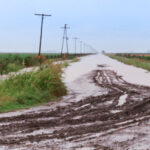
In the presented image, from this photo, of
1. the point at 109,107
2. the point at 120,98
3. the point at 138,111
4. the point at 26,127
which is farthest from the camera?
the point at 120,98

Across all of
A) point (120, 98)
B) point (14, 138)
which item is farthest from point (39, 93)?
point (14, 138)

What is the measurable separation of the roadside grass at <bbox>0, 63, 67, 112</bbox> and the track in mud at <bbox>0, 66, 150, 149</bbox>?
62.4 inches

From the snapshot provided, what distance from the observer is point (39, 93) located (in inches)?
575

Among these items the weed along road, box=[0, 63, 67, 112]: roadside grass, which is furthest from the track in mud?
box=[0, 63, 67, 112]: roadside grass

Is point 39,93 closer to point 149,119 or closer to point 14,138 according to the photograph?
point 149,119

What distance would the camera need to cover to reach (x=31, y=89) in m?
14.9

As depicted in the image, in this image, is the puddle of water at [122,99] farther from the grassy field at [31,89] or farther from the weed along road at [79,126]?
the grassy field at [31,89]

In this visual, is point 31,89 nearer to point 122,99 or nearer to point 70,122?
point 122,99

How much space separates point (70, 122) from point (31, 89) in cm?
590

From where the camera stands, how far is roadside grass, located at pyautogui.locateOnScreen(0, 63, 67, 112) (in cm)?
1289

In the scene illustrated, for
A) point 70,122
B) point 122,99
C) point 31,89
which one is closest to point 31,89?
point 31,89

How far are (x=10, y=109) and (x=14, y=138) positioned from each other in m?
4.46

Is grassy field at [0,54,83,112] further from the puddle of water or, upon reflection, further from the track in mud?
the puddle of water

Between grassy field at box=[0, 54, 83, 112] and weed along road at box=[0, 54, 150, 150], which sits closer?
weed along road at box=[0, 54, 150, 150]
